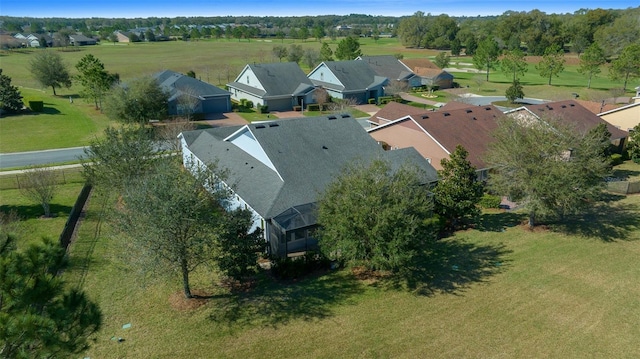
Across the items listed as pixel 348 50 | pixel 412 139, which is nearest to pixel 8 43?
pixel 348 50

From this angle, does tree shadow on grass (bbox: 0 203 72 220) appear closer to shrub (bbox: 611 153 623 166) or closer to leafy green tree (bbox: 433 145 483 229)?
leafy green tree (bbox: 433 145 483 229)

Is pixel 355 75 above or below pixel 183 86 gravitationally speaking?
above

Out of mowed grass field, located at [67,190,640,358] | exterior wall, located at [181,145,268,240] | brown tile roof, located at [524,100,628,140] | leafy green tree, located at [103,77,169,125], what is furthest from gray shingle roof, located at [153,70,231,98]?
brown tile roof, located at [524,100,628,140]

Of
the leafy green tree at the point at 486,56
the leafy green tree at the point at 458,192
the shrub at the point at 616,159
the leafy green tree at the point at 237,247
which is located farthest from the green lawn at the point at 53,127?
the leafy green tree at the point at 486,56

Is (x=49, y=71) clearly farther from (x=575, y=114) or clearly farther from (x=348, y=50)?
(x=575, y=114)

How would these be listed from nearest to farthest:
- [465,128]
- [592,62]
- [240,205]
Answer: [240,205]
[465,128]
[592,62]

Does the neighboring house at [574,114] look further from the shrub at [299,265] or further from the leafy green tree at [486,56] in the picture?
the leafy green tree at [486,56]
